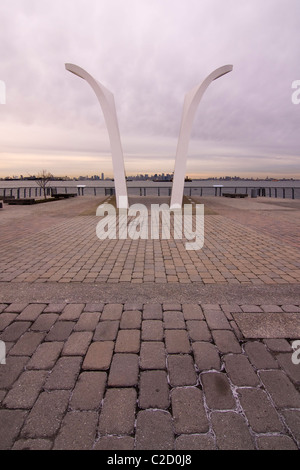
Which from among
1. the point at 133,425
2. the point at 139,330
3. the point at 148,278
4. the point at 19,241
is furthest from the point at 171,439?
the point at 19,241

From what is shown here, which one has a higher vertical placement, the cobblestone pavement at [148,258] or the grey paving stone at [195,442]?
the cobblestone pavement at [148,258]

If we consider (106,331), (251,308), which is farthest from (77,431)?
(251,308)

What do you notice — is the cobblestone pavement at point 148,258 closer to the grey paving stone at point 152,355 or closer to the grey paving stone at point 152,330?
the grey paving stone at point 152,330

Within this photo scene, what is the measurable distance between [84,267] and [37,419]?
11.4 feet

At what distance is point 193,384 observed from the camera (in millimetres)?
2311

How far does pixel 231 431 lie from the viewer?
6.15 ft

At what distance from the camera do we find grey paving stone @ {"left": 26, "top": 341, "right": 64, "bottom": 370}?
2.54 meters

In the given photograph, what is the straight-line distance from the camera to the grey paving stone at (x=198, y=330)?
2967 millimetres

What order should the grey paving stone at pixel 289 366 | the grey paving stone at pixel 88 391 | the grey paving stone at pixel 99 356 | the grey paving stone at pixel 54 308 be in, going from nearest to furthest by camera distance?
the grey paving stone at pixel 88 391 < the grey paving stone at pixel 289 366 < the grey paving stone at pixel 99 356 < the grey paving stone at pixel 54 308

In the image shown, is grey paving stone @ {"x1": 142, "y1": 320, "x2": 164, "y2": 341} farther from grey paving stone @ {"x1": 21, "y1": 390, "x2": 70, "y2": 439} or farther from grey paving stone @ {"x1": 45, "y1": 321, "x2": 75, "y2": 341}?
grey paving stone @ {"x1": 21, "y1": 390, "x2": 70, "y2": 439}

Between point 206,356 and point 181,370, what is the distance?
1.12 ft

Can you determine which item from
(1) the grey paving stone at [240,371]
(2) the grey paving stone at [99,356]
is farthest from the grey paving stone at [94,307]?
(1) the grey paving stone at [240,371]
